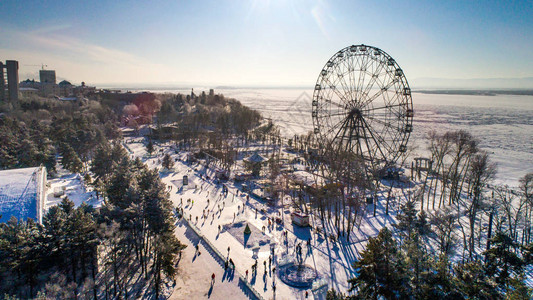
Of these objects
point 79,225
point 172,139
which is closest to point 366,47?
point 79,225

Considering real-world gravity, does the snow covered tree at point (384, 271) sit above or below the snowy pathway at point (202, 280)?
above

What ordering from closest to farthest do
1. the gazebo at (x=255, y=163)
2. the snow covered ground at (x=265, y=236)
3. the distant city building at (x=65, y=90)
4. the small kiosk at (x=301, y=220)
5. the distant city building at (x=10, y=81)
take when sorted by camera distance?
1. the snow covered ground at (x=265, y=236)
2. the small kiosk at (x=301, y=220)
3. the gazebo at (x=255, y=163)
4. the distant city building at (x=10, y=81)
5. the distant city building at (x=65, y=90)

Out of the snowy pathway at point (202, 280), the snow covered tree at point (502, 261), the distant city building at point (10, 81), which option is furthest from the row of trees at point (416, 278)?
the distant city building at point (10, 81)

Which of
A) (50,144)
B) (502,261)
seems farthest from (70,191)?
(502,261)

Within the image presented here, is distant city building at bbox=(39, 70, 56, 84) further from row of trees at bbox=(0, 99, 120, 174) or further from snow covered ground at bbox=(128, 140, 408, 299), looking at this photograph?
snow covered ground at bbox=(128, 140, 408, 299)

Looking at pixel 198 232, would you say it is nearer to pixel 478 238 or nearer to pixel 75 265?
pixel 75 265

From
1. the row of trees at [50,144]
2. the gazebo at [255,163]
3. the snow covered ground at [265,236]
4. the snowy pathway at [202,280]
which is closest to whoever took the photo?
the snowy pathway at [202,280]

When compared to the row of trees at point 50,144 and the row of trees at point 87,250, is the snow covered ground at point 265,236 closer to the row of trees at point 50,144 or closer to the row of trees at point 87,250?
the row of trees at point 87,250
